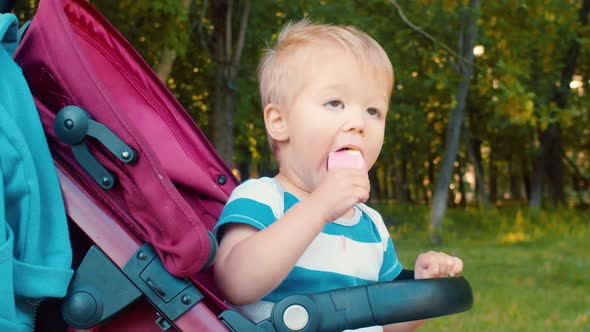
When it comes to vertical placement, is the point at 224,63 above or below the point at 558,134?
above

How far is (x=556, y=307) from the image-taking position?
264 inches

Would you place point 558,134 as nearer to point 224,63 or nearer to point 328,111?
point 224,63

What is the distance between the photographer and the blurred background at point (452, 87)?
8.11m

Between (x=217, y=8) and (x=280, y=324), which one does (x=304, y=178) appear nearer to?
(x=280, y=324)

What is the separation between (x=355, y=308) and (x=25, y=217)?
0.66 metres

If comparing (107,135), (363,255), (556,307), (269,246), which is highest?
(107,135)

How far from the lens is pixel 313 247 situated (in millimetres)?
1898

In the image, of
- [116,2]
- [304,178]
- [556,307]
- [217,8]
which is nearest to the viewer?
[304,178]

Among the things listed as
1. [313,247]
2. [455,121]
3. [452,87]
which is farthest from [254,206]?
[455,121]

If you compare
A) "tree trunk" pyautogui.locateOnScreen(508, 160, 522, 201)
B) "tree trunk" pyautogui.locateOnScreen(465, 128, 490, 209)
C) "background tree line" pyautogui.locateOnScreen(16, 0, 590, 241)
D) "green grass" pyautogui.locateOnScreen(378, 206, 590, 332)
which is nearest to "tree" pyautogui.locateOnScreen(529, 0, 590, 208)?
"background tree line" pyautogui.locateOnScreen(16, 0, 590, 241)

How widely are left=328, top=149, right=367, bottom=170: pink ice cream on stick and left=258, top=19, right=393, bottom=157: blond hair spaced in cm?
24

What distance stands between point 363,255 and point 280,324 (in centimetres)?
46

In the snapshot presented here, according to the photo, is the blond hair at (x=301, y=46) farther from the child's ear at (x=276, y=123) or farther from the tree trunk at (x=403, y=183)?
the tree trunk at (x=403, y=183)

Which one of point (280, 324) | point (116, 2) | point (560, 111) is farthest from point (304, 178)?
point (560, 111)
